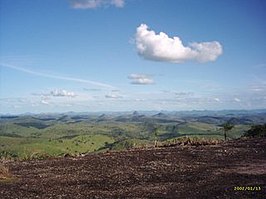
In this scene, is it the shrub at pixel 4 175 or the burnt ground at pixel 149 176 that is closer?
the burnt ground at pixel 149 176

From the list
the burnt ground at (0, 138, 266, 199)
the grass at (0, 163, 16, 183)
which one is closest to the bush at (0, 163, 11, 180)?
the grass at (0, 163, 16, 183)

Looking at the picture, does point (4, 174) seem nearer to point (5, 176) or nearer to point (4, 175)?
point (4, 175)

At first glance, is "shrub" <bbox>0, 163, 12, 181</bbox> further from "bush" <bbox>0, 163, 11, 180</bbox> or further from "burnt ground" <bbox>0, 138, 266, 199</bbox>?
"burnt ground" <bbox>0, 138, 266, 199</bbox>

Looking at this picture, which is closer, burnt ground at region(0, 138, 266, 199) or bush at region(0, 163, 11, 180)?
burnt ground at region(0, 138, 266, 199)

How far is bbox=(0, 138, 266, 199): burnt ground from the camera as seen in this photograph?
18766 millimetres

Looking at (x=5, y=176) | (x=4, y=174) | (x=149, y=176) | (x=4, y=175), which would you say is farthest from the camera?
(x=4, y=174)

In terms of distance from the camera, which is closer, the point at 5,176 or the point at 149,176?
the point at 149,176

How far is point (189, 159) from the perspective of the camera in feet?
95.2

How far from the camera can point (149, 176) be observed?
904 inches

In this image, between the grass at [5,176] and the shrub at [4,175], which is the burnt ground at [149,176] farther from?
the shrub at [4,175]

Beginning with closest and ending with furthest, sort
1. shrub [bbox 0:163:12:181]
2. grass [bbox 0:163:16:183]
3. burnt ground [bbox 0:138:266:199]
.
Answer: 1. burnt ground [bbox 0:138:266:199]
2. grass [bbox 0:163:16:183]
3. shrub [bbox 0:163:12:181]

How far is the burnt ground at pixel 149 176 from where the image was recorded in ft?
61.6

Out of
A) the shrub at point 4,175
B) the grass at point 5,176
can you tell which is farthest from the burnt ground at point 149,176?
the shrub at point 4,175

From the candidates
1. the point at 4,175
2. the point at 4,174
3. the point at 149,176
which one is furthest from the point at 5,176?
the point at 149,176
